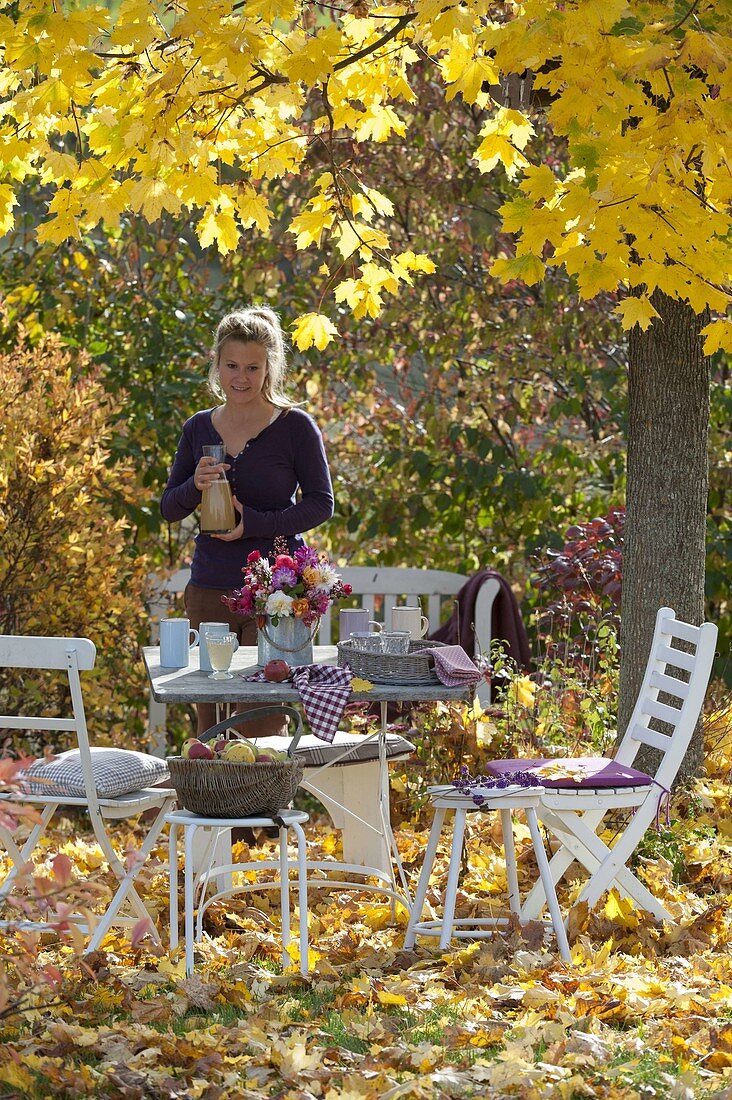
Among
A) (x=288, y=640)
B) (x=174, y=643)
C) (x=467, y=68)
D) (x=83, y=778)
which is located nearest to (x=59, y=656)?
(x=83, y=778)

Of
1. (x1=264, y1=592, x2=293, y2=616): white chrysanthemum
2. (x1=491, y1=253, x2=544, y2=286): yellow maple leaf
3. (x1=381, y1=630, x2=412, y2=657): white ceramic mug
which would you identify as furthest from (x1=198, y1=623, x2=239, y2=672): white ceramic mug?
(x1=491, y1=253, x2=544, y2=286): yellow maple leaf

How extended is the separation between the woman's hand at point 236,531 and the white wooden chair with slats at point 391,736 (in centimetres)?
58

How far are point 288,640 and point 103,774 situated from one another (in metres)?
0.67

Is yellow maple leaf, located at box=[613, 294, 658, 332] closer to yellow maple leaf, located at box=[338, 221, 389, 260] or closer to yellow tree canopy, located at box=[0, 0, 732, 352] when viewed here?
yellow tree canopy, located at box=[0, 0, 732, 352]

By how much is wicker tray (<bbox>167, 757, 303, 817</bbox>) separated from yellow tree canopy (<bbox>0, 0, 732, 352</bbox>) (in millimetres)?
1506

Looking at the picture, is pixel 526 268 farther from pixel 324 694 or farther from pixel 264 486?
pixel 264 486

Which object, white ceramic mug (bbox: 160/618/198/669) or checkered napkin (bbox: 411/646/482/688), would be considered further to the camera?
white ceramic mug (bbox: 160/618/198/669)

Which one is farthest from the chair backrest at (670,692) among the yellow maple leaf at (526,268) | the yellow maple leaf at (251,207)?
the yellow maple leaf at (251,207)

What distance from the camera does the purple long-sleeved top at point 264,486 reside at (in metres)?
4.86

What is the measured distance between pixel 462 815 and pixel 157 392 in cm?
339

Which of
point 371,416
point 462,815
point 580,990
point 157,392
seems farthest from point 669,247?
point 371,416

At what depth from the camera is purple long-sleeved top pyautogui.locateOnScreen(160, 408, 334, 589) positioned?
4.86m

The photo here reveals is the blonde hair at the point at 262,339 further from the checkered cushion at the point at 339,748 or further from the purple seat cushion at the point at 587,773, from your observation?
the purple seat cushion at the point at 587,773

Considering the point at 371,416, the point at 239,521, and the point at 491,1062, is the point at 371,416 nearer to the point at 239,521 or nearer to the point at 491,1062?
the point at 239,521
